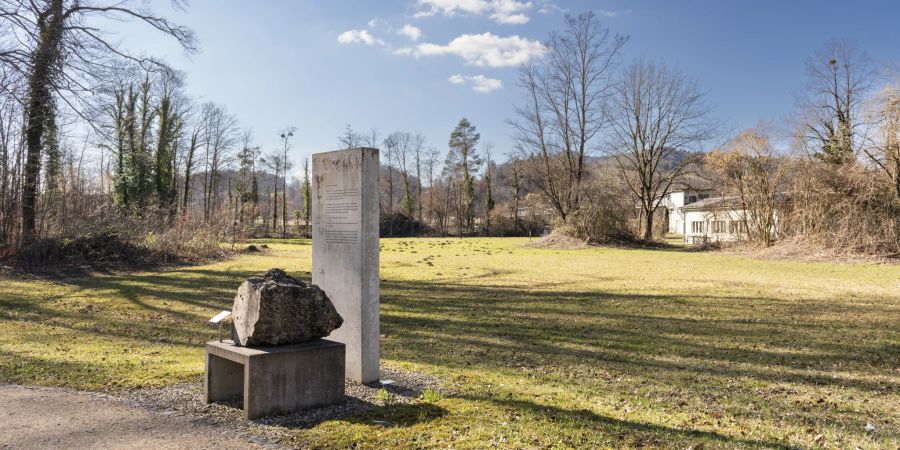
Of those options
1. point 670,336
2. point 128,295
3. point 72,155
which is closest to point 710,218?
point 670,336

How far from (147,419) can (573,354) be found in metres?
4.58

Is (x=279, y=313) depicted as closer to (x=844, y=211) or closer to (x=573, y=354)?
(x=573, y=354)

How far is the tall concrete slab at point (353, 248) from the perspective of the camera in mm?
5203

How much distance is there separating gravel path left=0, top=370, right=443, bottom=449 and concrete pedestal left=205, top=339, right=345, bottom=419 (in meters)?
0.09

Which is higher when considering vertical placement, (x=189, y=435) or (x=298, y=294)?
(x=298, y=294)

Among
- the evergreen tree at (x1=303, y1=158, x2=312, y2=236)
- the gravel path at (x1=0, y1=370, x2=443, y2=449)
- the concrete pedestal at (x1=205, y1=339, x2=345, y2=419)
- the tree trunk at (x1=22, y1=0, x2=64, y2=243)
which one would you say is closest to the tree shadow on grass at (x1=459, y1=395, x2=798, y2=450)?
the gravel path at (x1=0, y1=370, x2=443, y2=449)

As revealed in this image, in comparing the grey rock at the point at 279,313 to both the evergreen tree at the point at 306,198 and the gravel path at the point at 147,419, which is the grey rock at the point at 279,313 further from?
the evergreen tree at the point at 306,198

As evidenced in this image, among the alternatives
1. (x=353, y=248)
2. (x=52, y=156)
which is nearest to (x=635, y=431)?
(x=353, y=248)

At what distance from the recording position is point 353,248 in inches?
208

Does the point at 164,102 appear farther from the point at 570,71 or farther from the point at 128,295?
the point at 128,295

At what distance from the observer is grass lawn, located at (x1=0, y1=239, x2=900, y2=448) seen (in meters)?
4.07

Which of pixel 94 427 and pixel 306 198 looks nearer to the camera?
pixel 94 427

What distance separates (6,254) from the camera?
15047 mm

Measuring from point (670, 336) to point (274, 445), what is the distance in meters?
5.92
